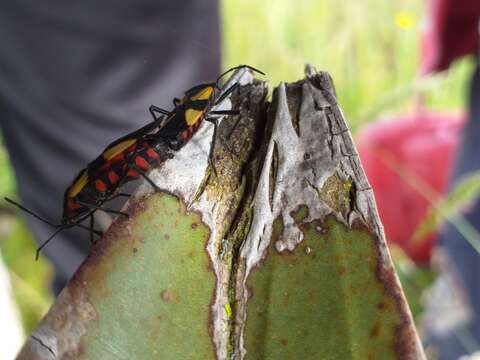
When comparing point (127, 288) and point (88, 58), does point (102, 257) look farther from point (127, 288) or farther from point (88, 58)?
point (88, 58)

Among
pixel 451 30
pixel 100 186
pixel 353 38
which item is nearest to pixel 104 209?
pixel 100 186

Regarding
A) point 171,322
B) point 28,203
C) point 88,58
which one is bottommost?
point 171,322

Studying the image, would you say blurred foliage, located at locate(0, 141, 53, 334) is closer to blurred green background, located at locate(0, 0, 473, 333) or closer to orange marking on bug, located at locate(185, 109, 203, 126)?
blurred green background, located at locate(0, 0, 473, 333)

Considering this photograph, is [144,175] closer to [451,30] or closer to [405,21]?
[451,30]

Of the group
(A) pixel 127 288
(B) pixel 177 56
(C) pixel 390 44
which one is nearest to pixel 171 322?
(A) pixel 127 288

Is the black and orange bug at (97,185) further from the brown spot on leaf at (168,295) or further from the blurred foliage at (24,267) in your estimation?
the blurred foliage at (24,267)

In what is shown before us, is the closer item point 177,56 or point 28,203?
point 177,56

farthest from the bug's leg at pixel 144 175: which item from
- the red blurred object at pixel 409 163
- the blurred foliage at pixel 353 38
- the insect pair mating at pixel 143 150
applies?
the red blurred object at pixel 409 163
